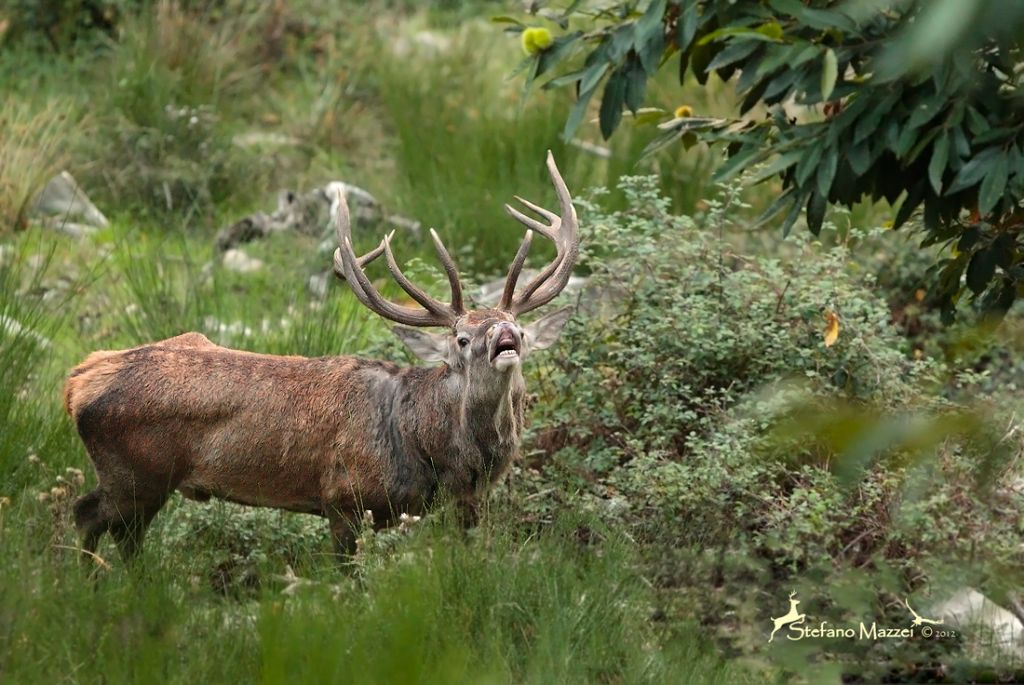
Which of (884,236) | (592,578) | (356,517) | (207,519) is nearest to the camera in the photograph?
(592,578)

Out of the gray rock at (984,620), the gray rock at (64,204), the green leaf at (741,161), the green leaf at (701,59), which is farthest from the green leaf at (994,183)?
the gray rock at (64,204)

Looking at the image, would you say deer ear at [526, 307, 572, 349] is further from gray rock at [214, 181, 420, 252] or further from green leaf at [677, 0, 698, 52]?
gray rock at [214, 181, 420, 252]

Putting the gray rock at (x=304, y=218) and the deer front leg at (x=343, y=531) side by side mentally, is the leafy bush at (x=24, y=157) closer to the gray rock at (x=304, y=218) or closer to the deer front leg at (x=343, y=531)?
the gray rock at (x=304, y=218)

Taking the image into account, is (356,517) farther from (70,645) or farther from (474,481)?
(70,645)

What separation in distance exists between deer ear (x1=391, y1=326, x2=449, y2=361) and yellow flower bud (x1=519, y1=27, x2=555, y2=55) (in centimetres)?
185

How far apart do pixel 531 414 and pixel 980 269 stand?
320 cm

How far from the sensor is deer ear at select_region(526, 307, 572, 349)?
6.11 m

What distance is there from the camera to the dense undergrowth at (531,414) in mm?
4230

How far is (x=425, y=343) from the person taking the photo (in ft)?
19.7

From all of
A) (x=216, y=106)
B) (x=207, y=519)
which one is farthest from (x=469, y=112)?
(x=207, y=519)

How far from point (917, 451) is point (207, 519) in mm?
4830

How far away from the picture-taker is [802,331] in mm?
7027

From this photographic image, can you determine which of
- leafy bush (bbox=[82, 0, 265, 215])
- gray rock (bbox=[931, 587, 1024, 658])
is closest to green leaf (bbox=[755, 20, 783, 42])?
gray rock (bbox=[931, 587, 1024, 658])

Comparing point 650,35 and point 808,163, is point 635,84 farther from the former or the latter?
point 808,163
